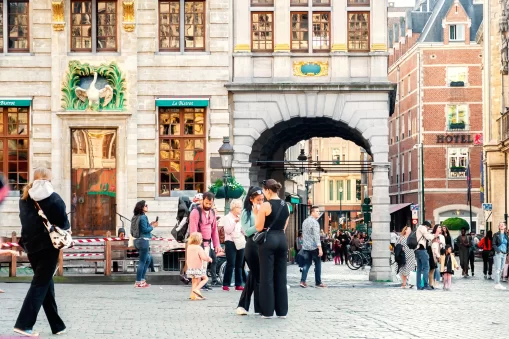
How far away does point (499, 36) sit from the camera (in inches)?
2446

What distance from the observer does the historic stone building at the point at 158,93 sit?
1264 inches

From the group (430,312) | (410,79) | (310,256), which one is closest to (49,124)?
(310,256)

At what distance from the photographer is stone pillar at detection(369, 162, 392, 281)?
32.4 m

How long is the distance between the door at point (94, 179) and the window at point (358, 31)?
262 inches

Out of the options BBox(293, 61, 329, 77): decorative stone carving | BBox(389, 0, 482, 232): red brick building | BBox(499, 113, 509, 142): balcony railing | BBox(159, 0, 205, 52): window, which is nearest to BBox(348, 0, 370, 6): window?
BBox(293, 61, 329, 77): decorative stone carving

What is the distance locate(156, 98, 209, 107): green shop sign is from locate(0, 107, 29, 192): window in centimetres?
355

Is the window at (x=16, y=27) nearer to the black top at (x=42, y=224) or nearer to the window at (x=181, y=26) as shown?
the window at (x=181, y=26)

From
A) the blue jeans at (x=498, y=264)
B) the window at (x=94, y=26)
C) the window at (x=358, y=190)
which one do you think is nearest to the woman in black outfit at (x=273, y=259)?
the blue jeans at (x=498, y=264)

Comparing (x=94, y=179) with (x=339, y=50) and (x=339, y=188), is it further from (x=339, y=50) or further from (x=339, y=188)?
(x=339, y=188)

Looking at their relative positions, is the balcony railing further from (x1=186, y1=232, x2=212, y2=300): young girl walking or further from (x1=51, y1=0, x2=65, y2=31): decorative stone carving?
(x1=186, y1=232, x2=212, y2=300): young girl walking

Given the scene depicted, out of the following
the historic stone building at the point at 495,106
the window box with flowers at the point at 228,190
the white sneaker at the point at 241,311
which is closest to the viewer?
the white sneaker at the point at 241,311

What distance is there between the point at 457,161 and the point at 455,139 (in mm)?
1456

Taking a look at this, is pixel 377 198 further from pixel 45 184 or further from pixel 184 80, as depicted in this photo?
pixel 45 184

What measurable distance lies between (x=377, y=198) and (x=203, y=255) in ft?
42.3
